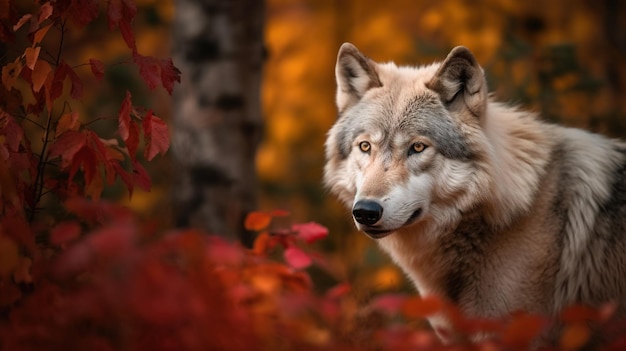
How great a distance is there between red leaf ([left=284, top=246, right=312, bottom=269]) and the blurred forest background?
2.57 meters

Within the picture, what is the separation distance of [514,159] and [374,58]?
6.97 metres

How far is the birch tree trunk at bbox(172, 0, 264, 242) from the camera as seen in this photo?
21.3ft

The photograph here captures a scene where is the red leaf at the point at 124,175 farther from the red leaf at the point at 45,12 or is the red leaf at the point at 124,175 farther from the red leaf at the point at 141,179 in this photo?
the red leaf at the point at 45,12

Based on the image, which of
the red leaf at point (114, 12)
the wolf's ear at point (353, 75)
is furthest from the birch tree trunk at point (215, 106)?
the red leaf at point (114, 12)

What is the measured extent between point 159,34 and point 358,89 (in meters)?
8.49

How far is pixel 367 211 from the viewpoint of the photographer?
13.1ft

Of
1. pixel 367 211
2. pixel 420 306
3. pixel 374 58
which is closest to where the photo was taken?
pixel 420 306

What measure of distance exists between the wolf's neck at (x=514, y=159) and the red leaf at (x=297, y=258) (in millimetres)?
1623

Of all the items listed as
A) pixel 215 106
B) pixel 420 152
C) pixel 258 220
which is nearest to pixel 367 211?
pixel 420 152

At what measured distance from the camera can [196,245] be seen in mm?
2252

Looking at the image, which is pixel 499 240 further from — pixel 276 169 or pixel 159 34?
pixel 159 34

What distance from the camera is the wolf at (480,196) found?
4.05 meters

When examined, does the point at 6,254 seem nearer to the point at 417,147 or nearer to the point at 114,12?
the point at 114,12

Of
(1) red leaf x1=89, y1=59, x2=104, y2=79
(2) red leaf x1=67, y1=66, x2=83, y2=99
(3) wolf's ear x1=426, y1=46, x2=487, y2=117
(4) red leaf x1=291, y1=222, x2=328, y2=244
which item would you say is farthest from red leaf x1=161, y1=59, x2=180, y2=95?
(3) wolf's ear x1=426, y1=46, x2=487, y2=117
